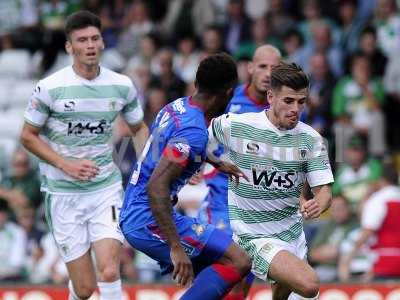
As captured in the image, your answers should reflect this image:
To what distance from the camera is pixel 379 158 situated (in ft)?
53.1

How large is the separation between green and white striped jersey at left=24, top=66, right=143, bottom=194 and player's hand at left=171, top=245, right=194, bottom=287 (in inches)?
76.0

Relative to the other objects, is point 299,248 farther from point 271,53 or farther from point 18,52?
point 18,52

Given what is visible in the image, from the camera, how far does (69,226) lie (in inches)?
450

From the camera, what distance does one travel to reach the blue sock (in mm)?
9977

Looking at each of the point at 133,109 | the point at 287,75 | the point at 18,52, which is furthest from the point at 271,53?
the point at 18,52

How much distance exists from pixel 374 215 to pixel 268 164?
4723 mm

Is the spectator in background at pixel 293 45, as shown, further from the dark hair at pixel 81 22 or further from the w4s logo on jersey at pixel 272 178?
the w4s logo on jersey at pixel 272 178

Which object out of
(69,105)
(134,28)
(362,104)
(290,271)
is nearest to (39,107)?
(69,105)

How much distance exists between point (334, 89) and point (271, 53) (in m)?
5.06

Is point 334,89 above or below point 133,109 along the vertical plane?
below

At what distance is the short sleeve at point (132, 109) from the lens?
11562mm

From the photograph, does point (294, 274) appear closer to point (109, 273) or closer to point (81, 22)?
point (109, 273)

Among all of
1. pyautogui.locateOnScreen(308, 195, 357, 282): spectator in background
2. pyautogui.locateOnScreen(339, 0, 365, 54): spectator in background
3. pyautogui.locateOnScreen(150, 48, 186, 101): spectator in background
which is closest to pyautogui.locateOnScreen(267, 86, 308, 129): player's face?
pyautogui.locateOnScreen(308, 195, 357, 282): spectator in background

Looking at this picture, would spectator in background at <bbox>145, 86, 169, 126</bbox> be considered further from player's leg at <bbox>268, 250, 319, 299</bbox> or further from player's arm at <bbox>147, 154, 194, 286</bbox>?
player's arm at <bbox>147, 154, 194, 286</bbox>
